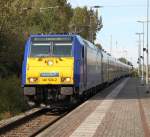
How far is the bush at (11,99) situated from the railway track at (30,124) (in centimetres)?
129

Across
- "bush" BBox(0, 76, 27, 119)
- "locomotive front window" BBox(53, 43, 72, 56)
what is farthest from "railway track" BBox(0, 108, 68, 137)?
"locomotive front window" BBox(53, 43, 72, 56)

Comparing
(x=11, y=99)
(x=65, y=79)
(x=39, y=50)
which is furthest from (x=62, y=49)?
(x=11, y=99)

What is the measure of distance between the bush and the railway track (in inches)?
50.9

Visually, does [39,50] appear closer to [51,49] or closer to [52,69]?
[51,49]

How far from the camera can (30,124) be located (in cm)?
2020

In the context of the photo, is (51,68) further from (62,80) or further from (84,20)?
(84,20)

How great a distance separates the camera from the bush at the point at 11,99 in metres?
25.2

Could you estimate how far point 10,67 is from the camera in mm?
39344

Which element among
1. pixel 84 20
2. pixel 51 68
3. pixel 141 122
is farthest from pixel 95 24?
pixel 141 122

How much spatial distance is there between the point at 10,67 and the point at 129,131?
80.7 feet

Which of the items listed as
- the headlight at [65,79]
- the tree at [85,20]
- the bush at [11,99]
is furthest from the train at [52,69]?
the tree at [85,20]

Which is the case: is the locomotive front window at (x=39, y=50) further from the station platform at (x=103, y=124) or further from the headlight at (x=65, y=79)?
the station platform at (x=103, y=124)

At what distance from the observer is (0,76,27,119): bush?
82.5ft

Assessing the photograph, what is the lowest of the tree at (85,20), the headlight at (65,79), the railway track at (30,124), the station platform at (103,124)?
the railway track at (30,124)
